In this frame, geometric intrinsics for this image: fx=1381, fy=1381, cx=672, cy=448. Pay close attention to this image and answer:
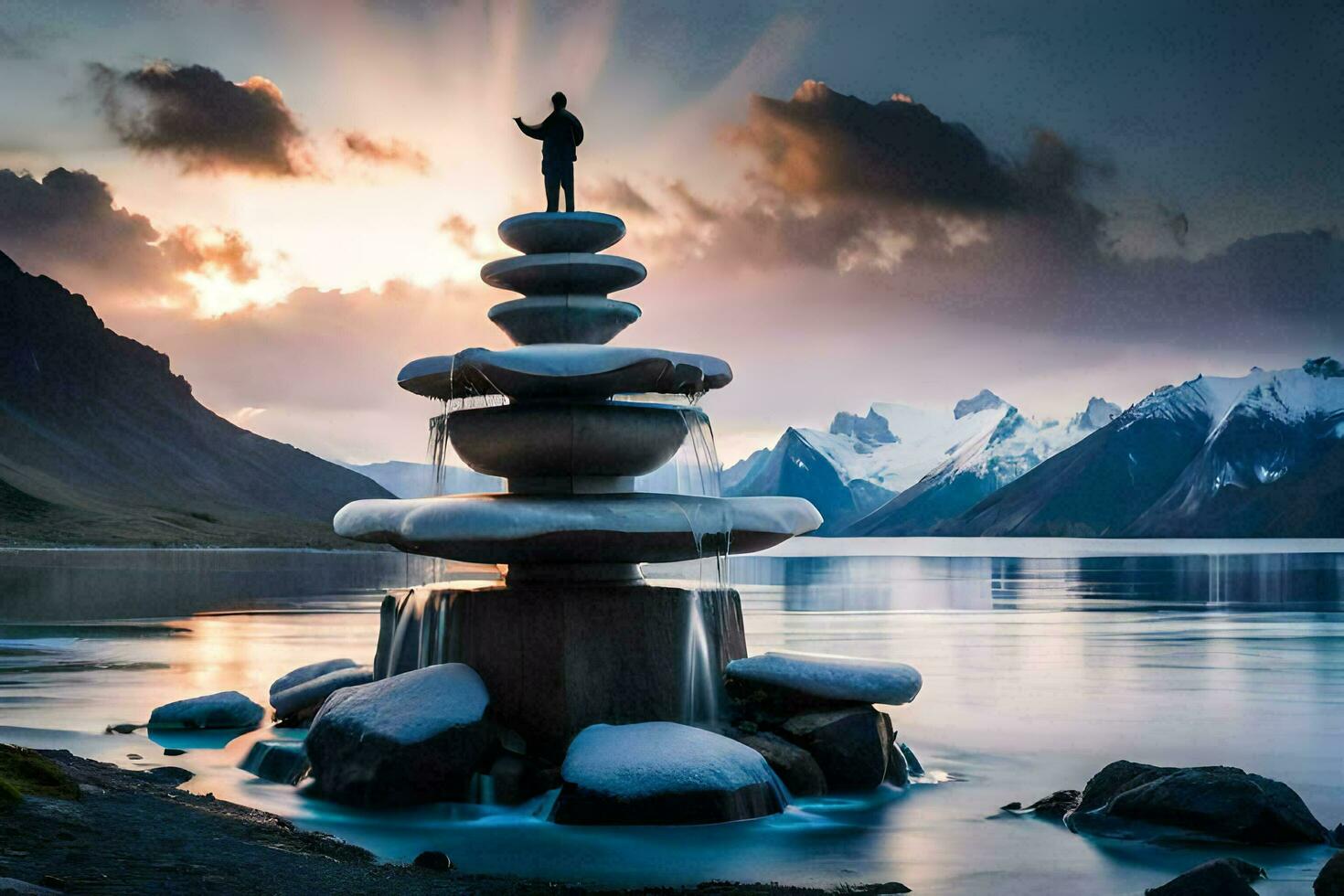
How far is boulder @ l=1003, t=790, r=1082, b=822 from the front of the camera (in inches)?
630

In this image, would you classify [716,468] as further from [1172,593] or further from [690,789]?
[1172,593]

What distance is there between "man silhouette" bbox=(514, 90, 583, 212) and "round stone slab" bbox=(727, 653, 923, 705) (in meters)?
7.78

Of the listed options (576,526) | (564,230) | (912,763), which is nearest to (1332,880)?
(912,763)

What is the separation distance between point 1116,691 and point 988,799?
11.6m

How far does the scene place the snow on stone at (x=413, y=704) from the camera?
1638cm

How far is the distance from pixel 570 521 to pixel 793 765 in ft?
13.5

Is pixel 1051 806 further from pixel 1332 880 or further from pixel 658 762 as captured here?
pixel 658 762

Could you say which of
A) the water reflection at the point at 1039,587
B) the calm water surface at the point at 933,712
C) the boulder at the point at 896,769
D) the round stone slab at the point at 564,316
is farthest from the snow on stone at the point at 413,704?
the water reflection at the point at 1039,587

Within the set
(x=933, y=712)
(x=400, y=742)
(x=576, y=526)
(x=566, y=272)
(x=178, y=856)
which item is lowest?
(x=933, y=712)

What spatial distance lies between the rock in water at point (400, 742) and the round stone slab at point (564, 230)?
6.98m

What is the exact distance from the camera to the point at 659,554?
19000mm

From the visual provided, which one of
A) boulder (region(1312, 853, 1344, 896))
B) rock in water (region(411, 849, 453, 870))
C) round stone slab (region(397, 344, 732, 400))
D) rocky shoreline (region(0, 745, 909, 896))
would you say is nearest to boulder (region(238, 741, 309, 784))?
rocky shoreline (region(0, 745, 909, 896))

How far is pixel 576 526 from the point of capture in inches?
690

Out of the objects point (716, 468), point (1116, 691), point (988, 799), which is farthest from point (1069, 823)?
point (1116, 691)
